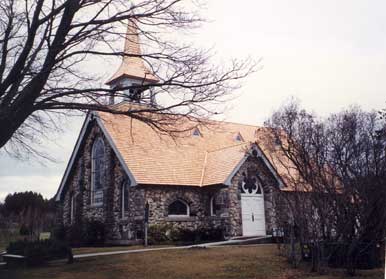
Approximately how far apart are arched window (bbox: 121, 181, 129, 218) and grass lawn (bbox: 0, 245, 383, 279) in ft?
24.2

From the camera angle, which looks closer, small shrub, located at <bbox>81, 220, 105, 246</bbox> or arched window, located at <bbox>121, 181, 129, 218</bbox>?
arched window, located at <bbox>121, 181, 129, 218</bbox>

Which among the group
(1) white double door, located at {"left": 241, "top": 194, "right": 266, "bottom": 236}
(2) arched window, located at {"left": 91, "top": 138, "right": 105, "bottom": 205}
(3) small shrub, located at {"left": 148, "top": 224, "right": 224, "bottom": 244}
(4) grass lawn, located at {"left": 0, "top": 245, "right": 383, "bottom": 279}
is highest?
(2) arched window, located at {"left": 91, "top": 138, "right": 105, "bottom": 205}

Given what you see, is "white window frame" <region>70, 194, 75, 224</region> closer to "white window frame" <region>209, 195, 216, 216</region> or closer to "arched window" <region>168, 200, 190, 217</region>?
"arched window" <region>168, 200, 190, 217</region>

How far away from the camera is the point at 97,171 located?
78.1 feet

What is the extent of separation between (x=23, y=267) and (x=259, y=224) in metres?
11.0

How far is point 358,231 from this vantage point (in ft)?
34.1

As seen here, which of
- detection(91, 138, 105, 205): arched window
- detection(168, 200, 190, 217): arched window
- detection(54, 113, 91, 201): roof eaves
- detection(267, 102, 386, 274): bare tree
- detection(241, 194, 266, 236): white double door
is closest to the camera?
→ detection(267, 102, 386, 274): bare tree

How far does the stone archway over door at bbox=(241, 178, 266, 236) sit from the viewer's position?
2078 centimetres

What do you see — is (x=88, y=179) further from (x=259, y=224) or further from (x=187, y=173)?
(x=259, y=224)

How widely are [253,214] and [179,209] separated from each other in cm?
323

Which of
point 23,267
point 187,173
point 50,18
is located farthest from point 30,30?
point 187,173

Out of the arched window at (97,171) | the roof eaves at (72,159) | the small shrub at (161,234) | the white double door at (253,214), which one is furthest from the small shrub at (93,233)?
the white double door at (253,214)

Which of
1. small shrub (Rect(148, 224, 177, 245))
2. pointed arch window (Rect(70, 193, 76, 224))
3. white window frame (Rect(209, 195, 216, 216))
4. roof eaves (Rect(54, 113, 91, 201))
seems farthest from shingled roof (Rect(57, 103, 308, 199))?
pointed arch window (Rect(70, 193, 76, 224))

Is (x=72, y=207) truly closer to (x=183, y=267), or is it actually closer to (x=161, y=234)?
(x=161, y=234)
